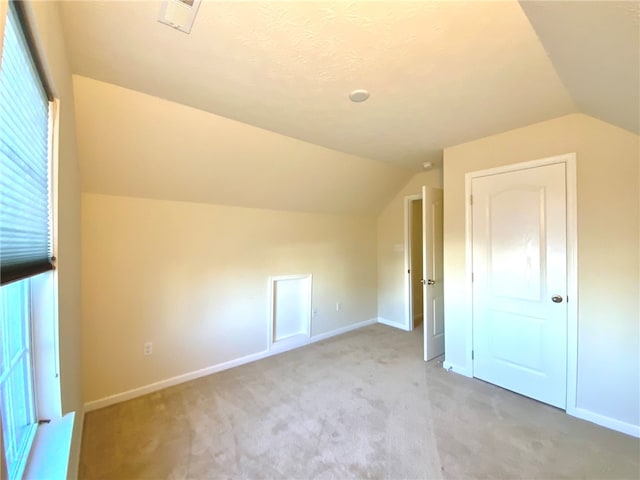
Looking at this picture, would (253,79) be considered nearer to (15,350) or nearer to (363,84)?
(363,84)

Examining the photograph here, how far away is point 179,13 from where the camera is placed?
1262mm

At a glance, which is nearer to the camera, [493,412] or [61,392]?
[61,392]

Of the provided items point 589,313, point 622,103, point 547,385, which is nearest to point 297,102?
point 622,103

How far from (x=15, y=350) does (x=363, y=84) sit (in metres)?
2.16

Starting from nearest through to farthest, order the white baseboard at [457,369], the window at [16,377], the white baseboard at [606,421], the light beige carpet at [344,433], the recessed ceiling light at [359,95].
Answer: the window at [16,377] < the light beige carpet at [344,433] < the recessed ceiling light at [359,95] < the white baseboard at [606,421] < the white baseboard at [457,369]

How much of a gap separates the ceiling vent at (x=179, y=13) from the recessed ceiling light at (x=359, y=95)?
1016 mm

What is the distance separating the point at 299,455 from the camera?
1.85 m

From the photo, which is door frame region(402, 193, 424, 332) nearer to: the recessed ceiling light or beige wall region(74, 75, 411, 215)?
beige wall region(74, 75, 411, 215)

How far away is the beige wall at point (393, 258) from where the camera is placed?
4488 mm

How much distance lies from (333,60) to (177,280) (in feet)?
7.79

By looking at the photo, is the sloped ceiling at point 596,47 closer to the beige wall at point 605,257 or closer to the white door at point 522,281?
the beige wall at point 605,257

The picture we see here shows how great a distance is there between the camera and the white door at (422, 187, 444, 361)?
3.24 meters

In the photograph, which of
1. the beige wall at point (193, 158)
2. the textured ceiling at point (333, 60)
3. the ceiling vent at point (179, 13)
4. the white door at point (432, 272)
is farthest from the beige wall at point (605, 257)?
the ceiling vent at point (179, 13)

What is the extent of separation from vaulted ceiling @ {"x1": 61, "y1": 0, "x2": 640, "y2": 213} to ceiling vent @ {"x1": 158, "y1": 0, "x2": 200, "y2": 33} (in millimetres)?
30
